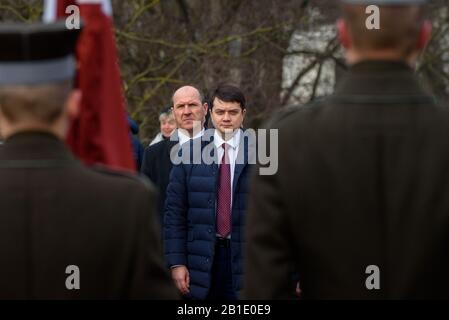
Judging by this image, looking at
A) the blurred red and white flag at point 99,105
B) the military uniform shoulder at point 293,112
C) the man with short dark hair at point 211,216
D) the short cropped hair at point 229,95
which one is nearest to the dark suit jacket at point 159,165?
the short cropped hair at point 229,95

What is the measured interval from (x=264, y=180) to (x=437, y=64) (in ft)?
65.4

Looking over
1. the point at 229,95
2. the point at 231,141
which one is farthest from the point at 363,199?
the point at 229,95

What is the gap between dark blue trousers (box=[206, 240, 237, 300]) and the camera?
25.9 feet

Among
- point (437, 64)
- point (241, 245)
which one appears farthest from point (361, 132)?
point (437, 64)

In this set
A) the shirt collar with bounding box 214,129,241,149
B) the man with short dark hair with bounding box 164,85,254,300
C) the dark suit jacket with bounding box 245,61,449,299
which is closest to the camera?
the dark suit jacket with bounding box 245,61,449,299

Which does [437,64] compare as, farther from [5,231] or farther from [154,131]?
[5,231]

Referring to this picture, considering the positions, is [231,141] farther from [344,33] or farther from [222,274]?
→ [344,33]

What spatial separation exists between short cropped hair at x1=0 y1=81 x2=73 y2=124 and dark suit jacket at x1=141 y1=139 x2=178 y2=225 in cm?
524

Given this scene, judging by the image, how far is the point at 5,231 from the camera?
3691mm

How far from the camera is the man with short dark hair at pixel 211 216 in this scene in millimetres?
7855

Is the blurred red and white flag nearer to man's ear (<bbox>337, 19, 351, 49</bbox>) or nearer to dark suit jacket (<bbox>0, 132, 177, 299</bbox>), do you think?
dark suit jacket (<bbox>0, 132, 177, 299</bbox>)

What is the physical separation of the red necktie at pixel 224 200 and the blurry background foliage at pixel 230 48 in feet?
35.1

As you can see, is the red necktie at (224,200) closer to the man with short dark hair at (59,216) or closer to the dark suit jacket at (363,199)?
the dark suit jacket at (363,199)

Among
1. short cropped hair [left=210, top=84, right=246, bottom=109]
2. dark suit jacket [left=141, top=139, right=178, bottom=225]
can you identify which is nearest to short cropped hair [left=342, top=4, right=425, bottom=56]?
short cropped hair [left=210, top=84, right=246, bottom=109]
